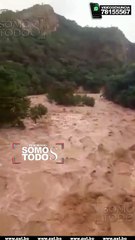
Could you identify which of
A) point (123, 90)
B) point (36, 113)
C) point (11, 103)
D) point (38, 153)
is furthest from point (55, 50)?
point (38, 153)

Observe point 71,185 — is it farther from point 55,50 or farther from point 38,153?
point 55,50

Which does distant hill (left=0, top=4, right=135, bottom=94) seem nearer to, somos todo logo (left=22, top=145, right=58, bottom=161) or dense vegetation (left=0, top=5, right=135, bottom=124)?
dense vegetation (left=0, top=5, right=135, bottom=124)

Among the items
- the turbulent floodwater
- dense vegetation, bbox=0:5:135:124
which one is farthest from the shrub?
the turbulent floodwater

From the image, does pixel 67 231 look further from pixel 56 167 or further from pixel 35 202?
pixel 56 167

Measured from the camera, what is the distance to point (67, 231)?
13.2 ft

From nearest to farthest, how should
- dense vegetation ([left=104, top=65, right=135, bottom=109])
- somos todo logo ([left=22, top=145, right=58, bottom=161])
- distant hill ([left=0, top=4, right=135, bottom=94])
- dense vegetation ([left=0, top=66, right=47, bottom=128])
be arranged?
somos todo logo ([left=22, top=145, right=58, bottom=161])
dense vegetation ([left=0, top=66, right=47, bottom=128])
dense vegetation ([left=104, top=65, right=135, bottom=109])
distant hill ([left=0, top=4, right=135, bottom=94])

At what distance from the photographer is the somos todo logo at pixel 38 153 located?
17.9 feet

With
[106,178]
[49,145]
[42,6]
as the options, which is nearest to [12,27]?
[42,6]

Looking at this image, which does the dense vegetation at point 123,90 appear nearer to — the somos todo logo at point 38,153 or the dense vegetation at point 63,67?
the dense vegetation at point 63,67

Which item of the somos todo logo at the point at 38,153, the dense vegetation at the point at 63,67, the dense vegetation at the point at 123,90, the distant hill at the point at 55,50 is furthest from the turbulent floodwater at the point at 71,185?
the distant hill at the point at 55,50

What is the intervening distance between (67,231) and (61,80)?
46.5 feet

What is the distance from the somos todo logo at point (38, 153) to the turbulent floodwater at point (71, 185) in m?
0.09

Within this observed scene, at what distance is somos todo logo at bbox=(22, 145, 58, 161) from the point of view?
17.9ft

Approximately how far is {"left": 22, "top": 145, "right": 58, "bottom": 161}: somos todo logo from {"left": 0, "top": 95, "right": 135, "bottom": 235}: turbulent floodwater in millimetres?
90
